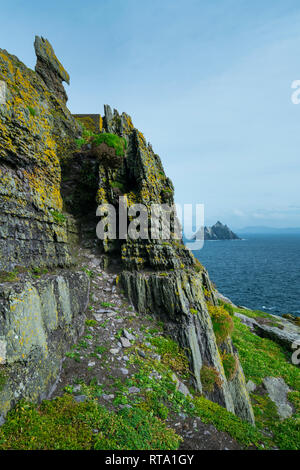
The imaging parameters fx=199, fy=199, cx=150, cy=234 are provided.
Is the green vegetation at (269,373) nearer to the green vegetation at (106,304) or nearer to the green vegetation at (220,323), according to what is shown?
the green vegetation at (220,323)

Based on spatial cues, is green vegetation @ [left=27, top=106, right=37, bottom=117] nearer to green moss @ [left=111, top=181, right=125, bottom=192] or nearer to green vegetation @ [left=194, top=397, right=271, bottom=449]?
green moss @ [left=111, top=181, right=125, bottom=192]

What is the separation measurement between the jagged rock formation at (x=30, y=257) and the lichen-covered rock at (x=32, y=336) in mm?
27

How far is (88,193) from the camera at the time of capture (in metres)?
17.6

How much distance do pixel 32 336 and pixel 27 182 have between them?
7209 millimetres

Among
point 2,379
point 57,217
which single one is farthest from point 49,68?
point 2,379

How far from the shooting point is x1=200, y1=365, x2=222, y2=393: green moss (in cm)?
1196

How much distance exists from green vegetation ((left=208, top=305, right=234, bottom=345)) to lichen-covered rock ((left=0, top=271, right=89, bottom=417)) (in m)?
11.3

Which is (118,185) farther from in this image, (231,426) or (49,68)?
(231,426)

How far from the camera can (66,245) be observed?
1268 cm

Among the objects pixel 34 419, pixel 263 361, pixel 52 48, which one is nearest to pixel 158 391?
pixel 34 419

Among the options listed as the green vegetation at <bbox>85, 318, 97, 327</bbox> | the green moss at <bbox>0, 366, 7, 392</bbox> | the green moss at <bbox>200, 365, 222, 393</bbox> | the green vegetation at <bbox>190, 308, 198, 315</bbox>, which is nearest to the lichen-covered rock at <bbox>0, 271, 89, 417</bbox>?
the green moss at <bbox>0, 366, 7, 392</bbox>

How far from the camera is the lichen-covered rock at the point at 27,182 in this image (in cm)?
876

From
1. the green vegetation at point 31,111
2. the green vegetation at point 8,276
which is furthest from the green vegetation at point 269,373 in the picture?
the green vegetation at point 31,111
